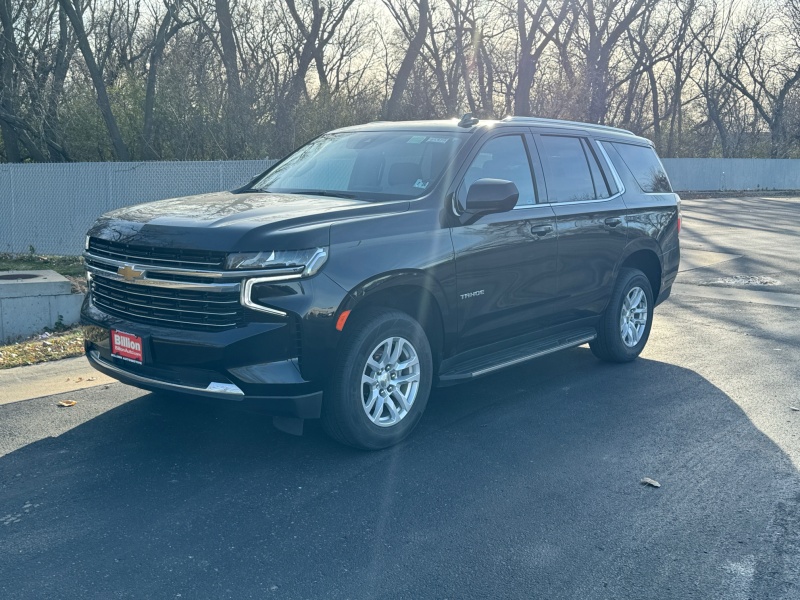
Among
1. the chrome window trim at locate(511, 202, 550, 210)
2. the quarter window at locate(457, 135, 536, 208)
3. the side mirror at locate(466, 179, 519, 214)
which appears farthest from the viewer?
the chrome window trim at locate(511, 202, 550, 210)

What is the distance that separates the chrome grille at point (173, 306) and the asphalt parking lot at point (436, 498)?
0.81 meters

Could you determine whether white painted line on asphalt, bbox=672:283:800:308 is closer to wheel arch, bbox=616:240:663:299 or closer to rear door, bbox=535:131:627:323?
wheel arch, bbox=616:240:663:299

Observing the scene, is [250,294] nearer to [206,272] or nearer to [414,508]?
[206,272]

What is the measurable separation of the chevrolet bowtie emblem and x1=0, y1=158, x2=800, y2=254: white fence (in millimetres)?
10748

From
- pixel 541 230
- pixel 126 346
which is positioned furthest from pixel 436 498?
pixel 541 230

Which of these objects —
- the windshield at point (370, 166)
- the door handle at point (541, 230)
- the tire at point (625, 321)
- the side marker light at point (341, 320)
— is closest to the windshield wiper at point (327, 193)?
the windshield at point (370, 166)

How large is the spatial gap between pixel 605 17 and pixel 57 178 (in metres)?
29.5

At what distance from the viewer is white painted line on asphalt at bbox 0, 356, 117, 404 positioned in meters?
6.27

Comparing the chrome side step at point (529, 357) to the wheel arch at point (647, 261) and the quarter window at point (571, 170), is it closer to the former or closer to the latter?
the wheel arch at point (647, 261)

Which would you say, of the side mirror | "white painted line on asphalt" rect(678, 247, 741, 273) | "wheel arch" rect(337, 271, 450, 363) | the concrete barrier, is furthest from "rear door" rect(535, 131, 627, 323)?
"white painted line on asphalt" rect(678, 247, 741, 273)

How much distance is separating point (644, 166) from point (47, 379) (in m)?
5.44

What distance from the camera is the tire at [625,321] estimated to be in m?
7.30

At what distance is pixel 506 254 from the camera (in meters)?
5.86

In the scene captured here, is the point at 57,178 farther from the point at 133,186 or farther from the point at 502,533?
the point at 502,533
